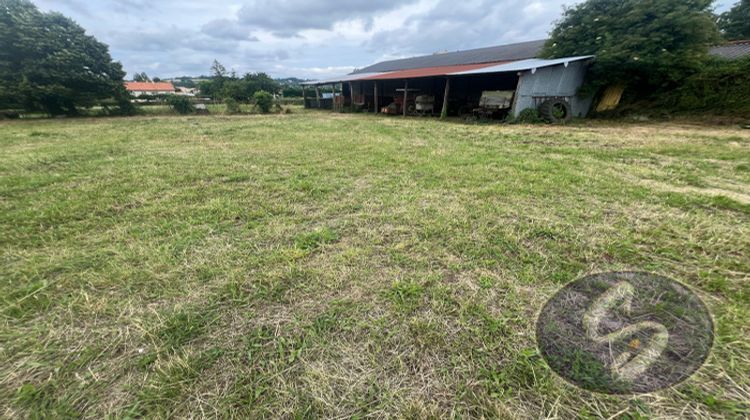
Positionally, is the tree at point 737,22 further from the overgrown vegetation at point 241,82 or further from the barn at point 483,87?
the overgrown vegetation at point 241,82

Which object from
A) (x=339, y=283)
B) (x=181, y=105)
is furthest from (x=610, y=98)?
(x=181, y=105)

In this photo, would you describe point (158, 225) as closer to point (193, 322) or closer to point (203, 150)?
point (193, 322)

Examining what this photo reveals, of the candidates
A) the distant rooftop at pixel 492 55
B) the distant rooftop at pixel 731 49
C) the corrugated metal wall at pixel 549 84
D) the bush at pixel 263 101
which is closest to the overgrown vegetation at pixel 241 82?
the bush at pixel 263 101

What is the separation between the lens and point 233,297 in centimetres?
163

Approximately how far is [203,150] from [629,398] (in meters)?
6.81

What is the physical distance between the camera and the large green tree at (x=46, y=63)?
12.1 m

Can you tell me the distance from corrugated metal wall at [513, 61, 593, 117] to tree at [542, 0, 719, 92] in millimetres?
662

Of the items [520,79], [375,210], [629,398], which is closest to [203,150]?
[375,210]

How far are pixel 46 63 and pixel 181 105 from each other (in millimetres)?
5175

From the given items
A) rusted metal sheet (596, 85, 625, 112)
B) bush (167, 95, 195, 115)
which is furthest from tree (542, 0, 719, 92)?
bush (167, 95, 195, 115)

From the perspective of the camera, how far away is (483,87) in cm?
1391

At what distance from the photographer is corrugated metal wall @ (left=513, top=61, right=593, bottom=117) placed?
9.95 m

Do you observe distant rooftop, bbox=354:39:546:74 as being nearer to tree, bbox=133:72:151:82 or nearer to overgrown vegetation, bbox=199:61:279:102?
overgrown vegetation, bbox=199:61:279:102

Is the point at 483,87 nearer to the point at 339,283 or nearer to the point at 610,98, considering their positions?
the point at 610,98
